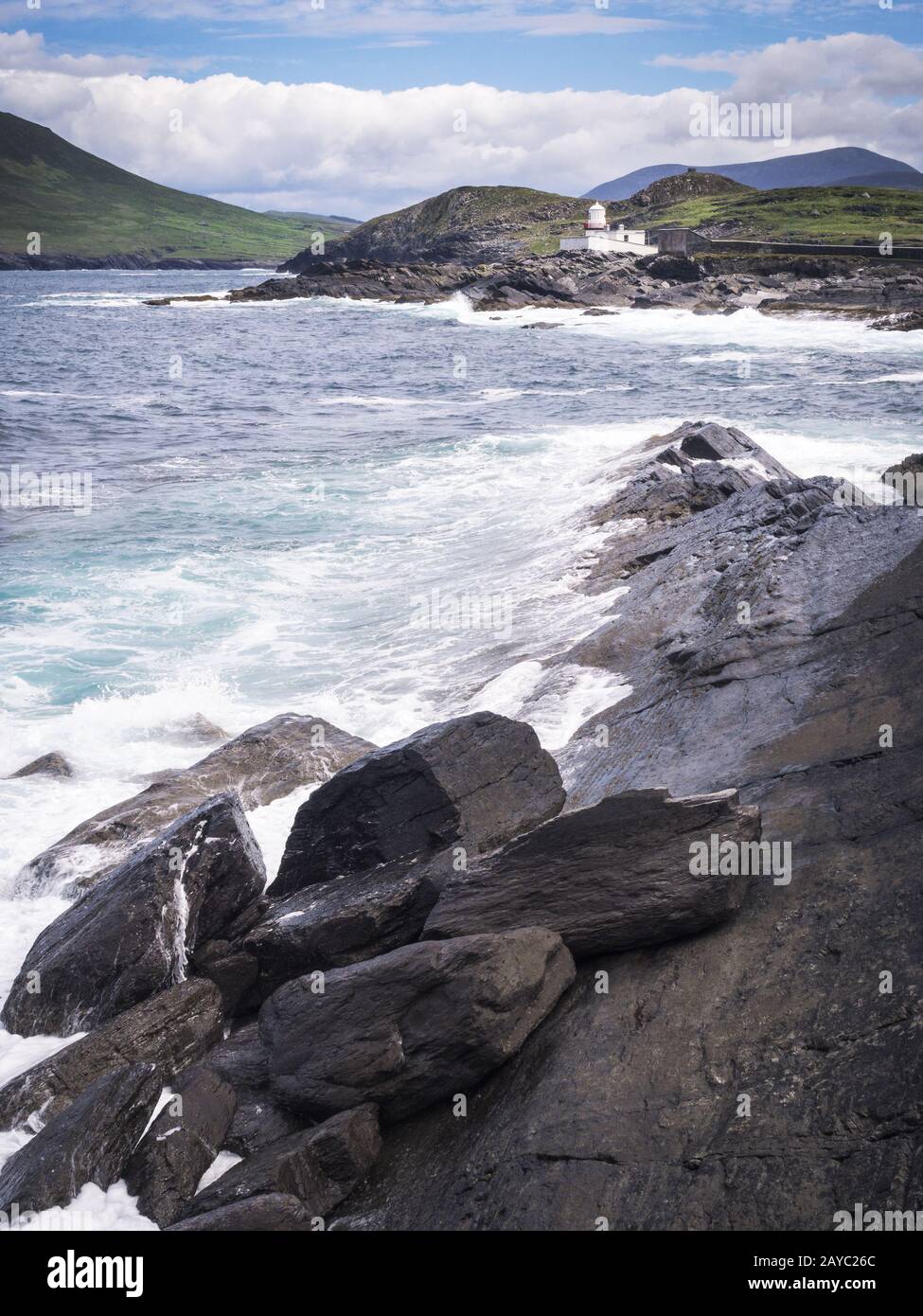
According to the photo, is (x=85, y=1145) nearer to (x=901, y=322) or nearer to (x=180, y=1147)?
(x=180, y=1147)

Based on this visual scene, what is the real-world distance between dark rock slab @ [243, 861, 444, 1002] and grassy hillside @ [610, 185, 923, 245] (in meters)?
101

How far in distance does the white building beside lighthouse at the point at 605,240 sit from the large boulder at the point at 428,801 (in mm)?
109341

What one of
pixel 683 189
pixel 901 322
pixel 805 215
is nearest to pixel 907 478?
pixel 901 322

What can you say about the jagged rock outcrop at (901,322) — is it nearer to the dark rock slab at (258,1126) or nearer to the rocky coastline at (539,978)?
the rocky coastline at (539,978)

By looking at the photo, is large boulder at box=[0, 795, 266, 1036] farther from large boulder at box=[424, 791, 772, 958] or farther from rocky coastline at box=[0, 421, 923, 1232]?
large boulder at box=[424, 791, 772, 958]

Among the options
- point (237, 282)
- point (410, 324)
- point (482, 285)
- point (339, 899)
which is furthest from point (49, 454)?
point (237, 282)

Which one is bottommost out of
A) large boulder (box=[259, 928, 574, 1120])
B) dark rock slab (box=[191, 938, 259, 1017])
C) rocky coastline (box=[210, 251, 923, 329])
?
dark rock slab (box=[191, 938, 259, 1017])

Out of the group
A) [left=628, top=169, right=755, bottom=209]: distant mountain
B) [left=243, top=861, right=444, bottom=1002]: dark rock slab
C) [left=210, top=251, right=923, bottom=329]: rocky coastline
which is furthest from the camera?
[left=628, top=169, right=755, bottom=209]: distant mountain

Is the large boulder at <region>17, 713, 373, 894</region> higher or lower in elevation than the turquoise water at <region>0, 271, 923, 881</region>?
lower

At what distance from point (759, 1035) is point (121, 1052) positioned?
422 centimetres

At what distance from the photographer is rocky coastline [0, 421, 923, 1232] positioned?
5352 millimetres

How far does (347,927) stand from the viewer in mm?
7359

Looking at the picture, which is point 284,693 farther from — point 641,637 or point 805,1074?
point 805,1074

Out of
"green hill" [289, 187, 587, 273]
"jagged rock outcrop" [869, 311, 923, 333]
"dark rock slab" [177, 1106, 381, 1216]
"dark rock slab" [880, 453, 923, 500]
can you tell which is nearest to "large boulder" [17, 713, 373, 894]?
"dark rock slab" [177, 1106, 381, 1216]
